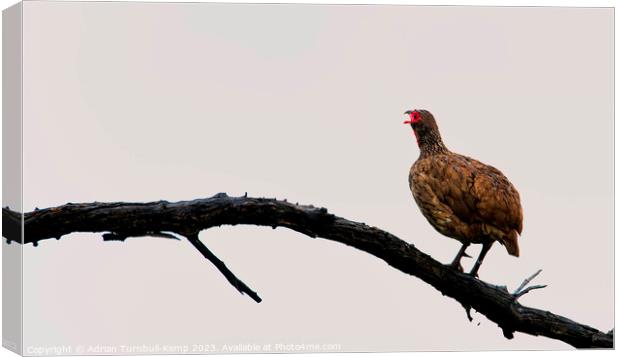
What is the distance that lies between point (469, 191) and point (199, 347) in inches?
94.9

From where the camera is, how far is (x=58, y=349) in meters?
8.21

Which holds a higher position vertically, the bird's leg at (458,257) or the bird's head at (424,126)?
the bird's head at (424,126)

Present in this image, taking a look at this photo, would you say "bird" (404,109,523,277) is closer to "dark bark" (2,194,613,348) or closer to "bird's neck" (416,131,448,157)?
"bird's neck" (416,131,448,157)

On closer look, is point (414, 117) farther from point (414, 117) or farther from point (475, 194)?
point (475, 194)

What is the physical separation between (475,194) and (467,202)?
0.29ft

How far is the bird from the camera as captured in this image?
8.60 meters

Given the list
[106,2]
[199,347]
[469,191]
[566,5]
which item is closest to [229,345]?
[199,347]

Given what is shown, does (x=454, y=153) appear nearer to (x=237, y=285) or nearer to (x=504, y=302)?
(x=504, y=302)


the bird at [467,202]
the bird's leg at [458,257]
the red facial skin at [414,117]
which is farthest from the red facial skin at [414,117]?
the bird's leg at [458,257]

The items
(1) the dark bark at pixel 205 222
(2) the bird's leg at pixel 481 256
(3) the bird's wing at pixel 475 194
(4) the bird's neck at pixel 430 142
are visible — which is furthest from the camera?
(4) the bird's neck at pixel 430 142

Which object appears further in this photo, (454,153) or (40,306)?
(454,153)

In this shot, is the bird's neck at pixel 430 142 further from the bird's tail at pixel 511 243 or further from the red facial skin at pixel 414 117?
the bird's tail at pixel 511 243

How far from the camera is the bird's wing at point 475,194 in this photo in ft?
28.2

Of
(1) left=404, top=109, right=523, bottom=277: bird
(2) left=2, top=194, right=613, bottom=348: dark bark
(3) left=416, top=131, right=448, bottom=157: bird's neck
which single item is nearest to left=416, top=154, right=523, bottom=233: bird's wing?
(1) left=404, top=109, right=523, bottom=277: bird
